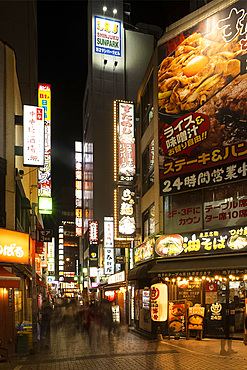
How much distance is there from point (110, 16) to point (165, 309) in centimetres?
6681

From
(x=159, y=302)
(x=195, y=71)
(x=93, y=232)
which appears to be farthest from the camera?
(x=93, y=232)

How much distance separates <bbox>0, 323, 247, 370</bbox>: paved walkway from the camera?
13.2m

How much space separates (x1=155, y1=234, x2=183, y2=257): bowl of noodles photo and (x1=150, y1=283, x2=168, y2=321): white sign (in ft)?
4.98

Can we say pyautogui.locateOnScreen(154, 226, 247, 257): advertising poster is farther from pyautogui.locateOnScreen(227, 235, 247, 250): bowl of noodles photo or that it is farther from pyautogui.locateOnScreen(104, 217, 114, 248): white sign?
pyautogui.locateOnScreen(104, 217, 114, 248): white sign

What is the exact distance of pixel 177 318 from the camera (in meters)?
19.3

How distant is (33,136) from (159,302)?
985 cm

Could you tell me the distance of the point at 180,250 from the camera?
18531mm

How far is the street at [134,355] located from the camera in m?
13.2

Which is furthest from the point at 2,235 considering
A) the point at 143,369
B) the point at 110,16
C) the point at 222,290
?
the point at 110,16

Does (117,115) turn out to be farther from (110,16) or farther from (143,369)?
(110,16)

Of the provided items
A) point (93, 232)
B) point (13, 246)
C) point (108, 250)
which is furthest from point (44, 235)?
point (93, 232)

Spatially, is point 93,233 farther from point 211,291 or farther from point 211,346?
point 211,346

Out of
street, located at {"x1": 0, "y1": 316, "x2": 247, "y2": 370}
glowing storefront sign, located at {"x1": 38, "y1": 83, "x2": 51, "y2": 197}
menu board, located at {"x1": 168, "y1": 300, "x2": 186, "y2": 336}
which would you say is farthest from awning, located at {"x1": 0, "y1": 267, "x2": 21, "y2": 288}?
glowing storefront sign, located at {"x1": 38, "y1": 83, "x2": 51, "y2": 197}

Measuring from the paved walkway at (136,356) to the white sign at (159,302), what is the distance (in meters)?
1.12
